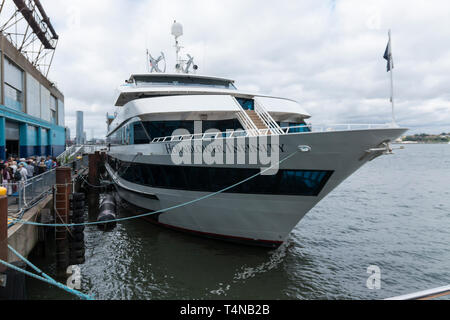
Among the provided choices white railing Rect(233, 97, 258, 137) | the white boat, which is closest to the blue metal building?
the white boat

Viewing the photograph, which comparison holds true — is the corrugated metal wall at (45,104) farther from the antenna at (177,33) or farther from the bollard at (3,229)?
the bollard at (3,229)

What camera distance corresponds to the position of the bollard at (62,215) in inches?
308

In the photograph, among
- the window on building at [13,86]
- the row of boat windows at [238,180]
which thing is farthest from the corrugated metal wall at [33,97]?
the row of boat windows at [238,180]

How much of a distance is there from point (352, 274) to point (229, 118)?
632 centimetres

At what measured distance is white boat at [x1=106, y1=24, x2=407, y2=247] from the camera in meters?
7.01

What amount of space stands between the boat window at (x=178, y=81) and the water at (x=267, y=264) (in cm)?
637

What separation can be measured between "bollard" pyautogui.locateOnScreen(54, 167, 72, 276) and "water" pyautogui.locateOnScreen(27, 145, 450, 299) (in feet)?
2.03

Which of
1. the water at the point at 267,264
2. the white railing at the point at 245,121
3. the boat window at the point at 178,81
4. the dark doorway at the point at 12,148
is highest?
the boat window at the point at 178,81

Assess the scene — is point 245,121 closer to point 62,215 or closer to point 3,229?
point 62,215

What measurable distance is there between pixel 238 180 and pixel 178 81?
7322 mm

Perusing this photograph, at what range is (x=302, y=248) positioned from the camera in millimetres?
9898

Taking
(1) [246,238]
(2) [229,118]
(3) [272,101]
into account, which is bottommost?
(1) [246,238]

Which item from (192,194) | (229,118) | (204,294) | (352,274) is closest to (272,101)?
(229,118)
